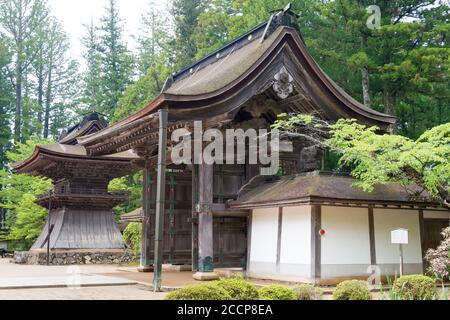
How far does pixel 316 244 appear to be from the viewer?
1314cm

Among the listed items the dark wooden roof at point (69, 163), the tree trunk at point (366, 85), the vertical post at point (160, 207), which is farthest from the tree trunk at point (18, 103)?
the vertical post at point (160, 207)

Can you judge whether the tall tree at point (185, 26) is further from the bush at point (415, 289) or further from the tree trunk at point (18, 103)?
the bush at point (415, 289)

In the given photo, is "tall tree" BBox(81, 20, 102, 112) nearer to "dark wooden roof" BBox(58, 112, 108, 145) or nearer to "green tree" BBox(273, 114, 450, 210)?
"dark wooden roof" BBox(58, 112, 108, 145)

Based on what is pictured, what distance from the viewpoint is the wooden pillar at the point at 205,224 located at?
1458cm

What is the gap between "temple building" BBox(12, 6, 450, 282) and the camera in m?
13.4

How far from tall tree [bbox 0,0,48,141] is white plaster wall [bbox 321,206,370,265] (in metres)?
36.1

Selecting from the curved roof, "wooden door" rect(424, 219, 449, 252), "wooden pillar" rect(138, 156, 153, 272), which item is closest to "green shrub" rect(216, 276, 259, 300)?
"wooden door" rect(424, 219, 449, 252)

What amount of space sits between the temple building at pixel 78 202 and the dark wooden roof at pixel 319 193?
419 inches

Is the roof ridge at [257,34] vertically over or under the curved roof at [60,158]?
over

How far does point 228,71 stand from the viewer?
1551cm

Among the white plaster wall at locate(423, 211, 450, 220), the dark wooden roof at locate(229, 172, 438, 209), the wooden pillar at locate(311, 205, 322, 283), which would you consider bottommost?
the wooden pillar at locate(311, 205, 322, 283)

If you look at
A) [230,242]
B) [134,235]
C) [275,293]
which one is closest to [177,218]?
[230,242]

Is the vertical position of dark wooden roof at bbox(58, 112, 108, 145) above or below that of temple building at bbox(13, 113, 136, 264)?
above
